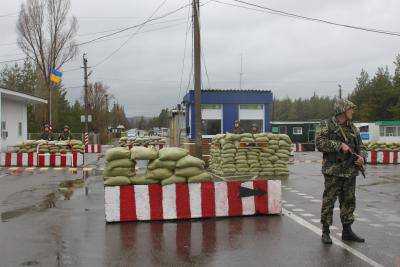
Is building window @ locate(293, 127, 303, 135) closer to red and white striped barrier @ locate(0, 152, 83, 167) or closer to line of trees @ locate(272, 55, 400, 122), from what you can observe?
line of trees @ locate(272, 55, 400, 122)

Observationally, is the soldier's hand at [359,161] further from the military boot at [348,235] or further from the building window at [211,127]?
the building window at [211,127]

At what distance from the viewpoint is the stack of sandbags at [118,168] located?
31.6 ft

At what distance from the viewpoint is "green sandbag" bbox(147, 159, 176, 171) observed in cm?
977

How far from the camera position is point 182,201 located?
9.59m

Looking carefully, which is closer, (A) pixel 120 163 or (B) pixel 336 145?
(B) pixel 336 145

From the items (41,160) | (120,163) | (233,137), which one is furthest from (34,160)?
(120,163)

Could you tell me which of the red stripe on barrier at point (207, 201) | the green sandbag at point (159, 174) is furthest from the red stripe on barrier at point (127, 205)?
the red stripe on barrier at point (207, 201)

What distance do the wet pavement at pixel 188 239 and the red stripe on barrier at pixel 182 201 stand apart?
233 mm

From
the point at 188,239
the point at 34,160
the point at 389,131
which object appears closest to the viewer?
the point at 188,239

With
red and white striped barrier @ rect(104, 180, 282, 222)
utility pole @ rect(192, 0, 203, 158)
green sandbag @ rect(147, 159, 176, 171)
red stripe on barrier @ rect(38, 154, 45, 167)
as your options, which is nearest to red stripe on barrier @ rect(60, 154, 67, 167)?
red stripe on barrier @ rect(38, 154, 45, 167)

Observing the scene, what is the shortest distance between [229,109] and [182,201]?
1681cm

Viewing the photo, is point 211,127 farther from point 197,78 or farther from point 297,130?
point 297,130

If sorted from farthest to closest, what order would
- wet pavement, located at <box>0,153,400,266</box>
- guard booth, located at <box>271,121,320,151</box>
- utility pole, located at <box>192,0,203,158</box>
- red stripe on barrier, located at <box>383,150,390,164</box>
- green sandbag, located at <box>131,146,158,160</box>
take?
1. guard booth, located at <box>271,121,320,151</box>
2. red stripe on barrier, located at <box>383,150,390,164</box>
3. utility pole, located at <box>192,0,203,158</box>
4. green sandbag, located at <box>131,146,158,160</box>
5. wet pavement, located at <box>0,153,400,266</box>

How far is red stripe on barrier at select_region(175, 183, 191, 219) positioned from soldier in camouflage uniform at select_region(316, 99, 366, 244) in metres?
2.59
